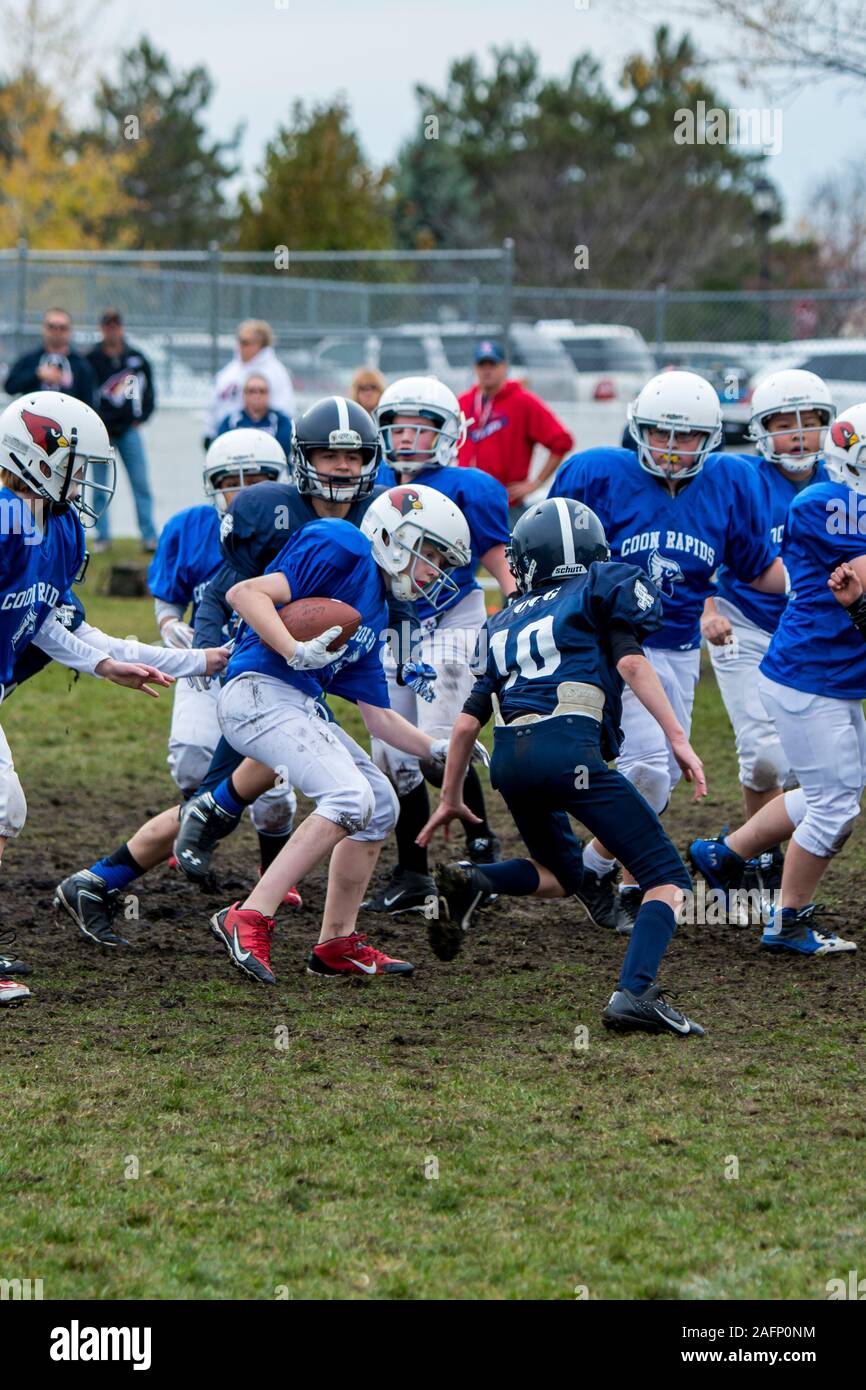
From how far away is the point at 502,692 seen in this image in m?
5.47

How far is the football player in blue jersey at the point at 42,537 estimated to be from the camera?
A: 18.4 ft

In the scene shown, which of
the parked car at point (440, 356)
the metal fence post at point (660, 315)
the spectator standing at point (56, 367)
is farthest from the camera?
the parked car at point (440, 356)

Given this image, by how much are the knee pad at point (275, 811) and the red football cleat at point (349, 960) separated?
94cm

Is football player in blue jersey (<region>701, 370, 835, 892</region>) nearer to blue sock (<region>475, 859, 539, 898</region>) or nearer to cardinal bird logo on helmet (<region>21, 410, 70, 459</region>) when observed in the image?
blue sock (<region>475, 859, 539, 898</region>)

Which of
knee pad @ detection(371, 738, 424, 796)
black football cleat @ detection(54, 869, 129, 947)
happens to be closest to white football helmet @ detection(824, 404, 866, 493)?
knee pad @ detection(371, 738, 424, 796)

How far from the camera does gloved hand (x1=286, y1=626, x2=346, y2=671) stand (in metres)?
5.56

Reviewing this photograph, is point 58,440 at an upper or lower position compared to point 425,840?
upper

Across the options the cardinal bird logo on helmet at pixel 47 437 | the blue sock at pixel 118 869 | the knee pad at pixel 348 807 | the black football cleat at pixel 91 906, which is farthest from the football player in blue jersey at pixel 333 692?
the cardinal bird logo on helmet at pixel 47 437

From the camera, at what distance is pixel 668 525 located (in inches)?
266

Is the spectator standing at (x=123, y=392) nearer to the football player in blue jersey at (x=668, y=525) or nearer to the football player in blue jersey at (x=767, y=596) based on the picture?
the football player in blue jersey at (x=767, y=596)

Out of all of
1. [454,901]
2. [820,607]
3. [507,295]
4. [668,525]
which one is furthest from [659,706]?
[507,295]
